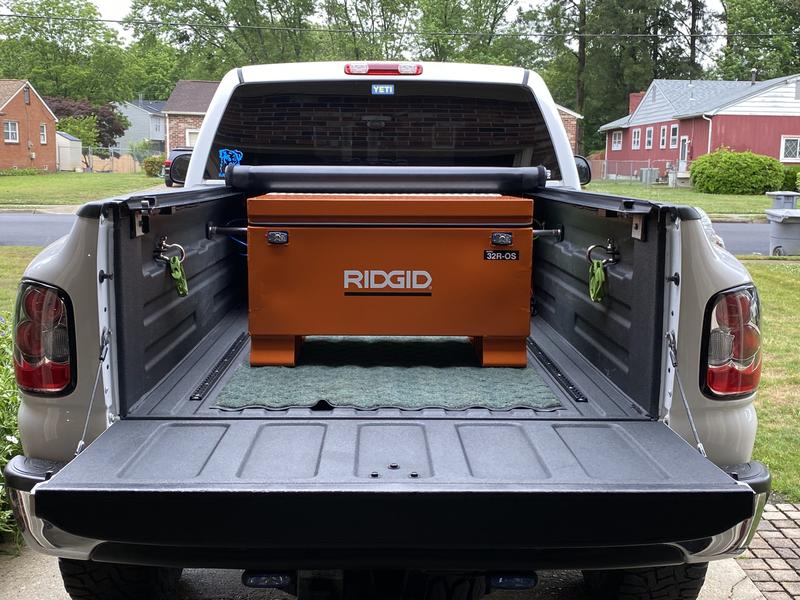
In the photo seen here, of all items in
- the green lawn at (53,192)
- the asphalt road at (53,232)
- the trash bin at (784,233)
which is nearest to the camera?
the trash bin at (784,233)

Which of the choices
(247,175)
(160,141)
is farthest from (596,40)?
(247,175)

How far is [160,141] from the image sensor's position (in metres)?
74.7

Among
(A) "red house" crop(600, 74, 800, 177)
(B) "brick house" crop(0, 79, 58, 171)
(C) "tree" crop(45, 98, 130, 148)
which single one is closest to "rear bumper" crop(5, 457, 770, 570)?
(A) "red house" crop(600, 74, 800, 177)

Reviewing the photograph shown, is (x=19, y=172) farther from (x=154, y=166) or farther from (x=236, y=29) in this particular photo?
(x=236, y=29)

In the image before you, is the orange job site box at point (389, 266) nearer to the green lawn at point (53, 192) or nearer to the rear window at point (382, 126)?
the rear window at point (382, 126)

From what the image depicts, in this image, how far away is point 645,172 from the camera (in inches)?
1654

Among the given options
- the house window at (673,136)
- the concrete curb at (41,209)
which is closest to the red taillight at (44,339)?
the concrete curb at (41,209)

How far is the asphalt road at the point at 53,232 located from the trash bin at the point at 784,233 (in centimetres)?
61

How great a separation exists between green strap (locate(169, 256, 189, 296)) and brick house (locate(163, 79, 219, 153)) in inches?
1832

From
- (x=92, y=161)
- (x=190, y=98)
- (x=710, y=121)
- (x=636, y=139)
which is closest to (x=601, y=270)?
(x=710, y=121)

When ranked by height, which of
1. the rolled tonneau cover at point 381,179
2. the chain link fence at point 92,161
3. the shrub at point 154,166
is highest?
the chain link fence at point 92,161

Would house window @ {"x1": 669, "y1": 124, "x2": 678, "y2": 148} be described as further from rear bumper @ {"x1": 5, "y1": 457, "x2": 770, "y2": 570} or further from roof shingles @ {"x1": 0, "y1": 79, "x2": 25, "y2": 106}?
rear bumper @ {"x1": 5, "y1": 457, "x2": 770, "y2": 570}

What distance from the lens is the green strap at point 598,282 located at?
3008 mm

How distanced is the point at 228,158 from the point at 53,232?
44.1 feet
